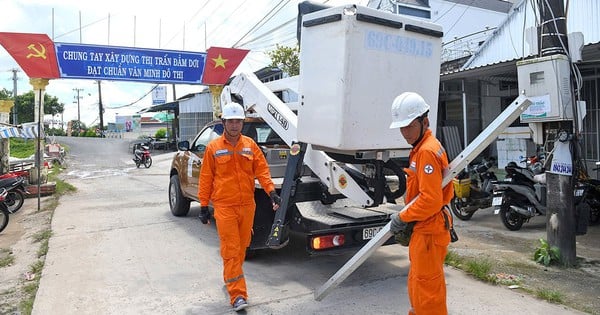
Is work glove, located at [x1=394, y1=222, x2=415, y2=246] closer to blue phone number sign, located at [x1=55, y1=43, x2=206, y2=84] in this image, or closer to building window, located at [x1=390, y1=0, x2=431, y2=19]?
blue phone number sign, located at [x1=55, y1=43, x2=206, y2=84]

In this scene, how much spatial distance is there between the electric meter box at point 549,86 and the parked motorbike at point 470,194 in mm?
2569

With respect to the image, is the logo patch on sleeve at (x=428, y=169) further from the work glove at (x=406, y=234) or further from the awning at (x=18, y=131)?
the awning at (x=18, y=131)

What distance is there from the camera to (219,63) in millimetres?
12641

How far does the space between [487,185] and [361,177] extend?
3853 millimetres

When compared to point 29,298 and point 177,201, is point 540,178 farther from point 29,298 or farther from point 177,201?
point 29,298

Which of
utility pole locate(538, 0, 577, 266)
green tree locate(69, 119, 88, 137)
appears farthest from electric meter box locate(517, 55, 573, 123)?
green tree locate(69, 119, 88, 137)

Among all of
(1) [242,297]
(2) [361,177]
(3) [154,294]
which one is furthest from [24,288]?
(2) [361,177]

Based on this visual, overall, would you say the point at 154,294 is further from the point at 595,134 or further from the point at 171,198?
the point at 595,134

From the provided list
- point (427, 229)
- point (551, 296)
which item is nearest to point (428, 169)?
point (427, 229)

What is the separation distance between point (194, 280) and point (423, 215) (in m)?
3.13

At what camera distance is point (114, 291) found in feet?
16.2

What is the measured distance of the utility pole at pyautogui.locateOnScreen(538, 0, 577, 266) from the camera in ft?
17.6

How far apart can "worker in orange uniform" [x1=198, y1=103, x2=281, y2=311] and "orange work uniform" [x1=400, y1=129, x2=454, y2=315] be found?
178 cm

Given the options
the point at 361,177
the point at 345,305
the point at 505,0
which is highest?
the point at 505,0
